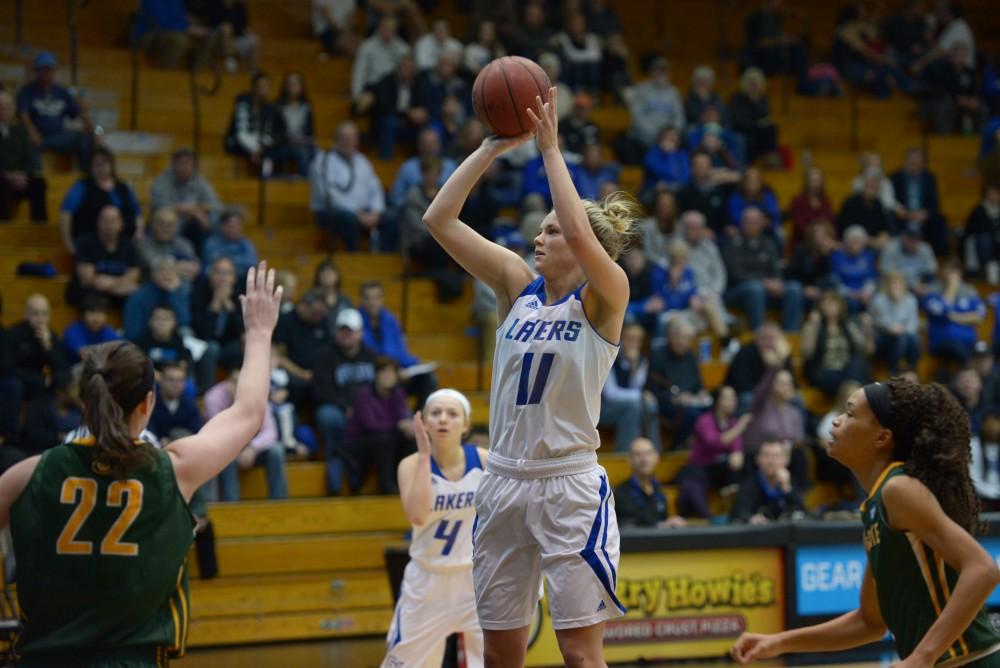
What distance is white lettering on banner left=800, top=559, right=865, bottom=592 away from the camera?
9619mm

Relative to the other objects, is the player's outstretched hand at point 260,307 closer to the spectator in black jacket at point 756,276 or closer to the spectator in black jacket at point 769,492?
the spectator in black jacket at point 769,492

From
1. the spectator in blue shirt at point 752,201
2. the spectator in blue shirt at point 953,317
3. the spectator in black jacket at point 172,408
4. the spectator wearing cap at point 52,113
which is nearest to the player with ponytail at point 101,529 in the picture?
the spectator in black jacket at point 172,408

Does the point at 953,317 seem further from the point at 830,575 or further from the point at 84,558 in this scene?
the point at 84,558

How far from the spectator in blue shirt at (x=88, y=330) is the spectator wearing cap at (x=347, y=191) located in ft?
9.47

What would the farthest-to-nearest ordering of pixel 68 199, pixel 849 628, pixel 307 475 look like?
pixel 68 199, pixel 307 475, pixel 849 628

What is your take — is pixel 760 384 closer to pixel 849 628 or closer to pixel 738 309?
pixel 738 309

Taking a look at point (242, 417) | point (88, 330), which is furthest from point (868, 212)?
point (242, 417)

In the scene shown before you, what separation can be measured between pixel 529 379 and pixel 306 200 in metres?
9.68

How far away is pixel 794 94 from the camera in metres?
17.8

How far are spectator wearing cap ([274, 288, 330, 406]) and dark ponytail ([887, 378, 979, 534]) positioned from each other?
25.5ft

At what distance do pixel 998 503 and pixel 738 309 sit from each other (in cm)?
348

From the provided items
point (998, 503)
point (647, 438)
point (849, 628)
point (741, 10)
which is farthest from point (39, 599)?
point (741, 10)

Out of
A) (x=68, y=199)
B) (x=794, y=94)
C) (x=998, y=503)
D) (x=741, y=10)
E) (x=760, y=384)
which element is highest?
(x=741, y=10)

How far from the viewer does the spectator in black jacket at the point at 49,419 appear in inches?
386
